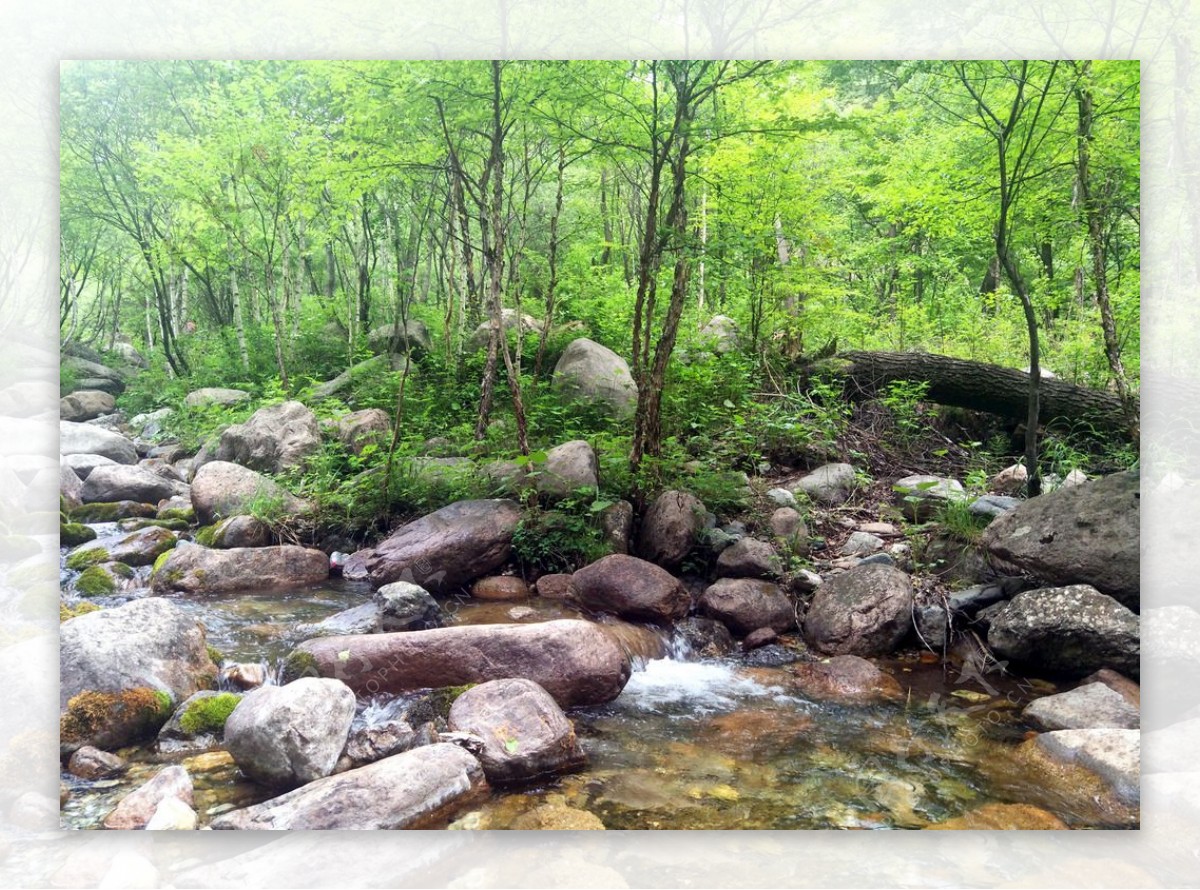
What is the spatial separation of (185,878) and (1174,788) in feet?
12.5

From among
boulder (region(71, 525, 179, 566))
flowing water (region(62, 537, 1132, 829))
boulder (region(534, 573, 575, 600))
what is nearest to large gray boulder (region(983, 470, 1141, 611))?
flowing water (region(62, 537, 1132, 829))

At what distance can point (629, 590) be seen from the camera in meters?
3.74

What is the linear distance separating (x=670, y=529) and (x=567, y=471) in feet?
2.16

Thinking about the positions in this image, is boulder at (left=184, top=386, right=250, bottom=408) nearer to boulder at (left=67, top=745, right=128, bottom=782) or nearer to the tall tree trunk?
boulder at (left=67, top=745, right=128, bottom=782)

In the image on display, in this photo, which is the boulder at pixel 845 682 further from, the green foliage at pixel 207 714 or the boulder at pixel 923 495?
the green foliage at pixel 207 714

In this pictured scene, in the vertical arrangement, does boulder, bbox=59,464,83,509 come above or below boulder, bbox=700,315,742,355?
below

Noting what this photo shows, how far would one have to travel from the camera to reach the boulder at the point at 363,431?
3.69 meters

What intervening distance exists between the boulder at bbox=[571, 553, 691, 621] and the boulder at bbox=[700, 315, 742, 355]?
1379 mm

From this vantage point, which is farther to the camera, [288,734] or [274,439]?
[274,439]

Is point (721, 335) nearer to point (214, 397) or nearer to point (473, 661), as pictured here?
point (473, 661)

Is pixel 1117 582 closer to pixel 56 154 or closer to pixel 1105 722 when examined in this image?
pixel 1105 722

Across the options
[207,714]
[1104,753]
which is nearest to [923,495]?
[1104,753]

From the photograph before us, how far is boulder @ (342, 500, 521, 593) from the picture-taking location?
377 cm

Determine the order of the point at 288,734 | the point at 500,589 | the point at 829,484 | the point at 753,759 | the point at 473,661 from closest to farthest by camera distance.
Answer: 1. the point at 288,734
2. the point at 753,759
3. the point at 473,661
4. the point at 500,589
5. the point at 829,484
